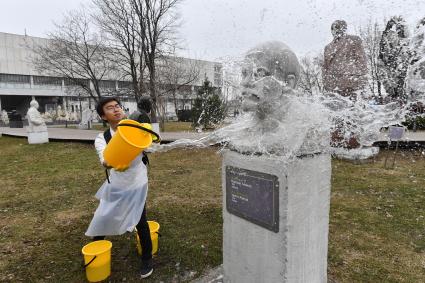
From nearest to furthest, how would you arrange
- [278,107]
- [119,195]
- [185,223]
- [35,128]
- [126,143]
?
[278,107]
[126,143]
[119,195]
[185,223]
[35,128]

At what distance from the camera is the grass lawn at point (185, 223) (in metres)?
3.46

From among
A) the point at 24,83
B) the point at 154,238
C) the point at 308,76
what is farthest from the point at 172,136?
the point at 24,83

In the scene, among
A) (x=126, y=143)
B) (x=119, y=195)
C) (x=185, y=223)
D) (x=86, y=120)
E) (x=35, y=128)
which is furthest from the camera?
(x=86, y=120)

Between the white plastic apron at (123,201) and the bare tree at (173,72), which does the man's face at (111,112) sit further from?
the bare tree at (173,72)

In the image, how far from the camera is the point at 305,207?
2.34 m

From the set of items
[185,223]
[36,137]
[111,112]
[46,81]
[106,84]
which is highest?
[46,81]

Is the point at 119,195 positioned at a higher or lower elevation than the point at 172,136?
higher

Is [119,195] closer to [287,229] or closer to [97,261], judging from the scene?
[97,261]

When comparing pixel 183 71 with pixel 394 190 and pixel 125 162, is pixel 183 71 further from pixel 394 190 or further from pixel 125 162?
pixel 125 162

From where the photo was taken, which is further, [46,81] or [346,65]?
[46,81]

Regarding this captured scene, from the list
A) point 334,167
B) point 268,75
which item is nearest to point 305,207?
point 268,75

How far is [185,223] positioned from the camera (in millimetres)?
4711

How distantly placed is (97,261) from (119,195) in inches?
29.9

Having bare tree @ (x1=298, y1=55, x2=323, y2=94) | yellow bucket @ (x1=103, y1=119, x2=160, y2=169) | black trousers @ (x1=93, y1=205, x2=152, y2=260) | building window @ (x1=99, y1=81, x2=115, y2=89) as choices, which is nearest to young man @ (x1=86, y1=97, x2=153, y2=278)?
black trousers @ (x1=93, y1=205, x2=152, y2=260)
